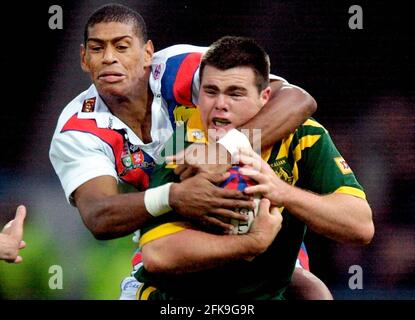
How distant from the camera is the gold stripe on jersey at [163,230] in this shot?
2.54 metres

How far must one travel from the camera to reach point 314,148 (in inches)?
104

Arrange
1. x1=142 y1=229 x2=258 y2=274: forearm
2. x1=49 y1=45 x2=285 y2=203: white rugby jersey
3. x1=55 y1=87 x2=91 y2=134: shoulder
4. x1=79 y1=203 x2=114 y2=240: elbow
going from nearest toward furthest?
x1=142 y1=229 x2=258 y2=274: forearm → x1=79 y1=203 x2=114 y2=240: elbow → x1=49 y1=45 x2=285 y2=203: white rugby jersey → x1=55 y1=87 x2=91 y2=134: shoulder

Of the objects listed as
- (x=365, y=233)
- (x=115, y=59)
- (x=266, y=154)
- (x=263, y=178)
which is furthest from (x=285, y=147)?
(x=115, y=59)

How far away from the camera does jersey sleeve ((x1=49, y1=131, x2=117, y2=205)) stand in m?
2.81

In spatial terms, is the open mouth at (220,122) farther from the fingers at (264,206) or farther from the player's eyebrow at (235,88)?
the fingers at (264,206)

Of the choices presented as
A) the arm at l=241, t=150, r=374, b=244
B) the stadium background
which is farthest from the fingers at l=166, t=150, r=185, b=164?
the stadium background

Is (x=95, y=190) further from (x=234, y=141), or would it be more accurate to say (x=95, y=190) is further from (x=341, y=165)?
(x=341, y=165)

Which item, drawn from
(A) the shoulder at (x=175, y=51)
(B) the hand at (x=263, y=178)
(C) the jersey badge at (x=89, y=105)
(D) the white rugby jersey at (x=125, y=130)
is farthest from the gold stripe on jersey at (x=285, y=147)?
(C) the jersey badge at (x=89, y=105)

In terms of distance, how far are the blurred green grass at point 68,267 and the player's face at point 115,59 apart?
60cm

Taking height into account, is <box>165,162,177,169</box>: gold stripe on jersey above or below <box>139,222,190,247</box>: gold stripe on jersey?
above

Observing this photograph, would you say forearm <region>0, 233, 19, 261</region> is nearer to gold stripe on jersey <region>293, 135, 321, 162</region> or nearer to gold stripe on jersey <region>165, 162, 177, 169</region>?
gold stripe on jersey <region>165, 162, 177, 169</region>

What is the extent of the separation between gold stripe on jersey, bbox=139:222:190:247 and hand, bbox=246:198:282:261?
0.71 ft

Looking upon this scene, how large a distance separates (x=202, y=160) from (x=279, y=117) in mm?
305

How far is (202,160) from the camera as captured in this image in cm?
256
